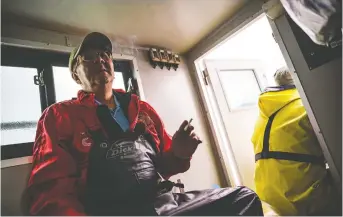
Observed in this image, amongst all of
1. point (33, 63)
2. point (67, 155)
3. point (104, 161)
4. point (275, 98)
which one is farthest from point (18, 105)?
point (275, 98)

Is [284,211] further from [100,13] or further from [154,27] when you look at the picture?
[100,13]

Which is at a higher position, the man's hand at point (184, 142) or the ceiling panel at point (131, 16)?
the ceiling panel at point (131, 16)

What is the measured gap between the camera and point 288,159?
1.44 metres

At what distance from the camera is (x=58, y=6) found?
1364 millimetres

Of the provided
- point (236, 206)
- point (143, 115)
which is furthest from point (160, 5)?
point (236, 206)

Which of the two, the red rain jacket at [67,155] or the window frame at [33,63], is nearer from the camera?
the red rain jacket at [67,155]

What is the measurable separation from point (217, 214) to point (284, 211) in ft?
2.90

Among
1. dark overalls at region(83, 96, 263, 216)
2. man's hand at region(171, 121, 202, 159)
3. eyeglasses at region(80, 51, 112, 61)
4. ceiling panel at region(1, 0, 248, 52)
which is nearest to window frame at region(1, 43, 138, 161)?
ceiling panel at region(1, 0, 248, 52)

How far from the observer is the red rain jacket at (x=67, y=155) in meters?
0.81

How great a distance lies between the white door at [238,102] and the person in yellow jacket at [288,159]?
0.47 meters

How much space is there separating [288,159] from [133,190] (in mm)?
1042

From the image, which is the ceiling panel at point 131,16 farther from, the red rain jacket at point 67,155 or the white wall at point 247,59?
the red rain jacket at point 67,155

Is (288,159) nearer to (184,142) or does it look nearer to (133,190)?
(184,142)

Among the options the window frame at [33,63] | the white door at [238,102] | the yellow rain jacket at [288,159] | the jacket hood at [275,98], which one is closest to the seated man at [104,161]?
the window frame at [33,63]
